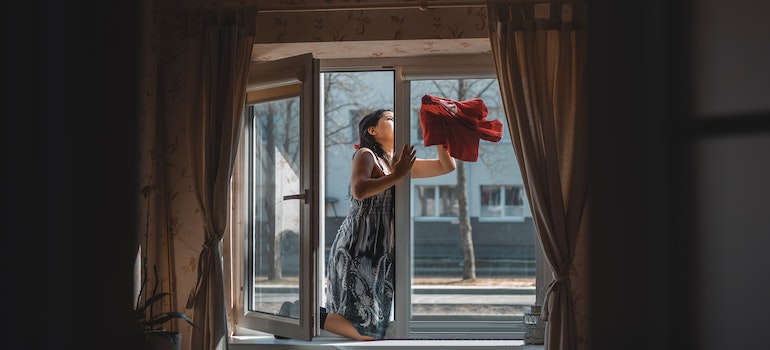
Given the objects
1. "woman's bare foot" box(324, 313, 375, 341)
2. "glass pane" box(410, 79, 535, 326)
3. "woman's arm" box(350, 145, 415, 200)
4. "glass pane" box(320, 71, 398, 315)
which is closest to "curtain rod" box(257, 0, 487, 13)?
"woman's arm" box(350, 145, 415, 200)

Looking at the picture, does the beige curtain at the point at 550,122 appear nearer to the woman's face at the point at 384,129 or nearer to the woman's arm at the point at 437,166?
the woman's arm at the point at 437,166

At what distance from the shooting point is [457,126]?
13.7 feet

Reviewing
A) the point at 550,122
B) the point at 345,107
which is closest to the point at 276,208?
the point at 550,122

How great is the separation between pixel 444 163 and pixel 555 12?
41.2 inches

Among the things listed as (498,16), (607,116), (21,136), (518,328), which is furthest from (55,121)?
(518,328)

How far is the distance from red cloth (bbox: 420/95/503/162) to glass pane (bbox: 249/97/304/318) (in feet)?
2.42

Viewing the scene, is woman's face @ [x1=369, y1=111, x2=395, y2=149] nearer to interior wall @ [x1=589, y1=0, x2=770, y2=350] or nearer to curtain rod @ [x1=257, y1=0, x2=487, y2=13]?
curtain rod @ [x1=257, y1=0, x2=487, y2=13]

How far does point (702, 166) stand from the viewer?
1.55 feet

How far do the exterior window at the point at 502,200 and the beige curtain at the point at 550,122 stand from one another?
7001mm

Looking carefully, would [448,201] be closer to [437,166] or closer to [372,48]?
[437,166]

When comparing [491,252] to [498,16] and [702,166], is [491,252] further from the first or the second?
[702,166]

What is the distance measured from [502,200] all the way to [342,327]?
6952mm

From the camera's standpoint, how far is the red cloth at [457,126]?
13.6 feet

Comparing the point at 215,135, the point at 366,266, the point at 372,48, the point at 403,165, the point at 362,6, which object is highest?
the point at 362,6
